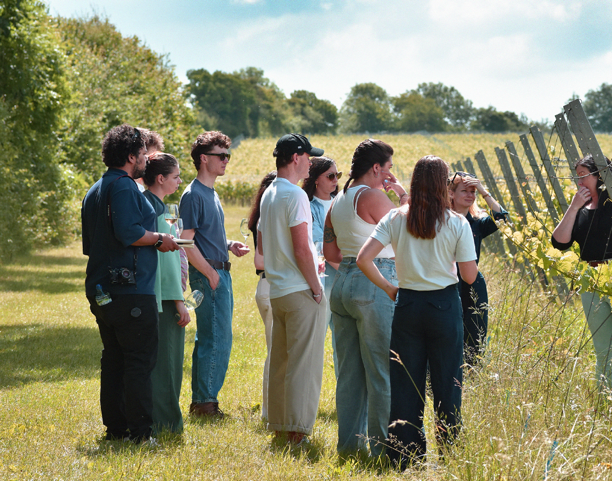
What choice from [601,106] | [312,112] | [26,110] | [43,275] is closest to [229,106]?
[312,112]

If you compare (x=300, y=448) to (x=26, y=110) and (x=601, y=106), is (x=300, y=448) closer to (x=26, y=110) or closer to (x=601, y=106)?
(x=26, y=110)

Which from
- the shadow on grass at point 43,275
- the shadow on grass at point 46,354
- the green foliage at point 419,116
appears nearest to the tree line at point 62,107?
the shadow on grass at point 43,275

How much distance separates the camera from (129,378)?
4066 millimetres

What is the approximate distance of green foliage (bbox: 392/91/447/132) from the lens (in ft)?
421

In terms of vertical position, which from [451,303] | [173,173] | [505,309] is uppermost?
[173,173]

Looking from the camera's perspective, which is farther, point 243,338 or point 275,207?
point 243,338

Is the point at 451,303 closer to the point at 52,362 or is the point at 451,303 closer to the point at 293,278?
the point at 293,278

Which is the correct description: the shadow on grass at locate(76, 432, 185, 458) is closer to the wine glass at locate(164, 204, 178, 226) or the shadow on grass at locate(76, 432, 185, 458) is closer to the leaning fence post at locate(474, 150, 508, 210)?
the wine glass at locate(164, 204, 178, 226)

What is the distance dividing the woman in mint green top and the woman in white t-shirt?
1.54 meters

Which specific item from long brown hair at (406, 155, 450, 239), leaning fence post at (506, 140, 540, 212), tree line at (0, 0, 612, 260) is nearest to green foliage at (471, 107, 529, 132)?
tree line at (0, 0, 612, 260)

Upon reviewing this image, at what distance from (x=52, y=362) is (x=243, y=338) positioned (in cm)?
252

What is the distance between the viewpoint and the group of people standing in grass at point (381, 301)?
3555mm

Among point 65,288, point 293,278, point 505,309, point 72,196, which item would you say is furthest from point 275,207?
point 72,196

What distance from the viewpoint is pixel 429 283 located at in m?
3.55
